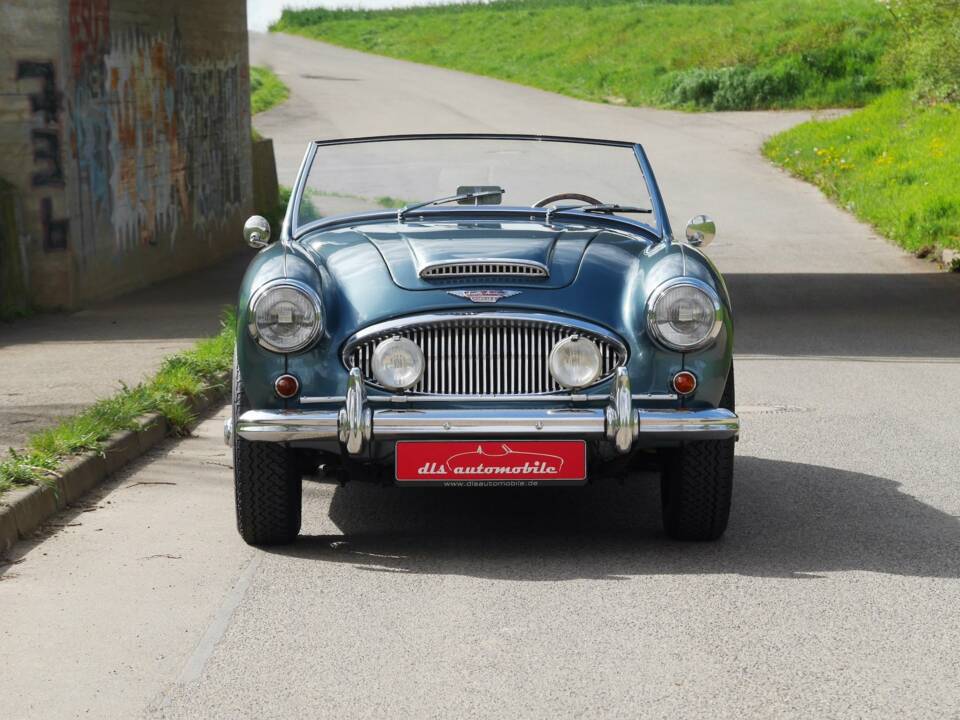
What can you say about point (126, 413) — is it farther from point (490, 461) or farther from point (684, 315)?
point (684, 315)

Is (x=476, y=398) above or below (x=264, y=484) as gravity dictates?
above

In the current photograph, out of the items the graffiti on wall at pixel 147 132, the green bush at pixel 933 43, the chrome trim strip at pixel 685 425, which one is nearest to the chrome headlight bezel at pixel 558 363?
the chrome trim strip at pixel 685 425

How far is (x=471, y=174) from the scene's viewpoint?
23.3 ft

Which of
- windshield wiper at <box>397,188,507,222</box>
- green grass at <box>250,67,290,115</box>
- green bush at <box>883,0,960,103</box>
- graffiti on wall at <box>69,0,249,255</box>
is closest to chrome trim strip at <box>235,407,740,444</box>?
windshield wiper at <box>397,188,507,222</box>

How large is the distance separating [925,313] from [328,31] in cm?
5804

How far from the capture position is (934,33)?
24.4 meters

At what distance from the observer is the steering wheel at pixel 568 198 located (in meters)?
6.78

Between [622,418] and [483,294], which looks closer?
[622,418]

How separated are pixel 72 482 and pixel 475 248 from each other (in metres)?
2.10

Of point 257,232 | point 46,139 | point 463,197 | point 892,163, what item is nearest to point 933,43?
point 892,163

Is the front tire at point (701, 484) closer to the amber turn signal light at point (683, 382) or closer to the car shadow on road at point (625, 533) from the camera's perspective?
the car shadow on road at point (625, 533)

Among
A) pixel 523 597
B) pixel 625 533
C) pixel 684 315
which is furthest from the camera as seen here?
pixel 625 533

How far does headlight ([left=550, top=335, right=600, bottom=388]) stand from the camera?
540 cm

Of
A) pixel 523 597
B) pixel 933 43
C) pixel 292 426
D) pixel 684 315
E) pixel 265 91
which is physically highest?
pixel 933 43
